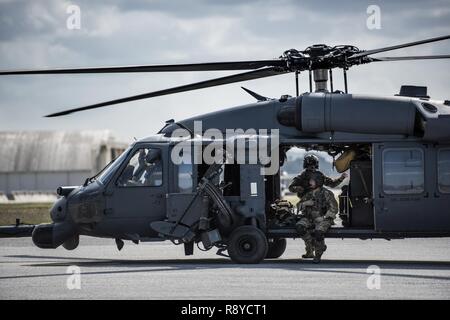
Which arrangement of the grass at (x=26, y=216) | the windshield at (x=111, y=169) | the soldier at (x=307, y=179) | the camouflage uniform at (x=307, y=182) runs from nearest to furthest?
1. the camouflage uniform at (x=307, y=182)
2. the soldier at (x=307, y=179)
3. the windshield at (x=111, y=169)
4. the grass at (x=26, y=216)

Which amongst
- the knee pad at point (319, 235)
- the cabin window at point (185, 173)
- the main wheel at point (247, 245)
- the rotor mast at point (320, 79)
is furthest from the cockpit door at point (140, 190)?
the rotor mast at point (320, 79)

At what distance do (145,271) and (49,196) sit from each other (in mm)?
64860

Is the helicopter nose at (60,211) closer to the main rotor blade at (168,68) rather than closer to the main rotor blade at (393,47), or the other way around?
the main rotor blade at (168,68)

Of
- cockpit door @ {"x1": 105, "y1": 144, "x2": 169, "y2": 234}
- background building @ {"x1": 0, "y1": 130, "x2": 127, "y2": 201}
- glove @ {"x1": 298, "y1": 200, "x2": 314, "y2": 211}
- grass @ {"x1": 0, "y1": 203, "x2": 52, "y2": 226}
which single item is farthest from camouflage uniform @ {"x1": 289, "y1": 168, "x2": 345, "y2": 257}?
background building @ {"x1": 0, "y1": 130, "x2": 127, "y2": 201}

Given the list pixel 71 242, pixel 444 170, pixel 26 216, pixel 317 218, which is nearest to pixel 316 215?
pixel 317 218

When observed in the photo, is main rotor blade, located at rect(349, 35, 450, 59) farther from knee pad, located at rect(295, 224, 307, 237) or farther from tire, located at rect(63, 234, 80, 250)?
tire, located at rect(63, 234, 80, 250)

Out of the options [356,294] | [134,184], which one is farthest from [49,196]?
[356,294]

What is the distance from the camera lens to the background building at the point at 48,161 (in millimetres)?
86312

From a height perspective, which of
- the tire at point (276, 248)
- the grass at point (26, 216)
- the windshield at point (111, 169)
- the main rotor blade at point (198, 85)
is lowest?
the grass at point (26, 216)

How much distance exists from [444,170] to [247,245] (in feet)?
11.8

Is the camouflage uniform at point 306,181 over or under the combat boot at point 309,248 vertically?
over

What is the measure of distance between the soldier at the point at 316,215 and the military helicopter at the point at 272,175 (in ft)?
0.74
